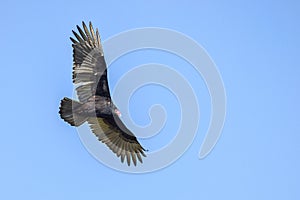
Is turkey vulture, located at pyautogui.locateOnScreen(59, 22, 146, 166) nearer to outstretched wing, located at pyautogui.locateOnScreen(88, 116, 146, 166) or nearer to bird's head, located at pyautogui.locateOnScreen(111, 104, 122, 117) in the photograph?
bird's head, located at pyautogui.locateOnScreen(111, 104, 122, 117)

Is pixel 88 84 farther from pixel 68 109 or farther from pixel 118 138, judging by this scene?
pixel 118 138

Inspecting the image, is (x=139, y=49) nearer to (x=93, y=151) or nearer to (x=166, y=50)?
(x=166, y=50)

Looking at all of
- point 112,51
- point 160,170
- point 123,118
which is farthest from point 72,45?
point 160,170

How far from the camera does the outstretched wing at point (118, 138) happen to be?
23.7 metres

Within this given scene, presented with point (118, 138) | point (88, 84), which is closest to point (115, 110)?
point (88, 84)

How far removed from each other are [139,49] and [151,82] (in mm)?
995

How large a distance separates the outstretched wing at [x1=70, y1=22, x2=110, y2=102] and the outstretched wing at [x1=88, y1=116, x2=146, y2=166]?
50.8 inches

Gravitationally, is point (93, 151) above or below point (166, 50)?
below

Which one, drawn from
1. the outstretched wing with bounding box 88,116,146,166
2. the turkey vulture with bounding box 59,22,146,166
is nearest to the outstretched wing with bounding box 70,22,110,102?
the turkey vulture with bounding box 59,22,146,166

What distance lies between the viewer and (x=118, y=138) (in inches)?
948

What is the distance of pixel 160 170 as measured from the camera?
23156 mm

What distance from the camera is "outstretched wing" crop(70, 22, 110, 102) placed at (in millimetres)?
22625

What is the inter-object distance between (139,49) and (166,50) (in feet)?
2.92

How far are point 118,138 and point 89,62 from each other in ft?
8.58
